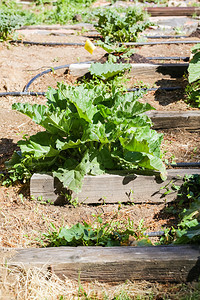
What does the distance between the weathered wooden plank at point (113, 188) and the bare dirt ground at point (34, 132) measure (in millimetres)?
65

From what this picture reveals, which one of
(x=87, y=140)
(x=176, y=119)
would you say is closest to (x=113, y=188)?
(x=87, y=140)

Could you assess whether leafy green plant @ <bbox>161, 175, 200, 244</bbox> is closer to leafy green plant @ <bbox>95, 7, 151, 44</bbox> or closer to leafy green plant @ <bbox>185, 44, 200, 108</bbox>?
leafy green plant @ <bbox>185, 44, 200, 108</bbox>

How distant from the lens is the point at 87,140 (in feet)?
9.10

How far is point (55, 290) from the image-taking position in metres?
2.04

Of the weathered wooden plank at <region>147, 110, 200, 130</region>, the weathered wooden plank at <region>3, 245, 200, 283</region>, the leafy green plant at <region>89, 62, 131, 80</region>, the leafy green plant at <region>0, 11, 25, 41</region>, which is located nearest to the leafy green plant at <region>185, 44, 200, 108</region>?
the weathered wooden plank at <region>147, 110, 200, 130</region>

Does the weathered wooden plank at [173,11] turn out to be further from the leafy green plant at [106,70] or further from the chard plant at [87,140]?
the chard plant at [87,140]

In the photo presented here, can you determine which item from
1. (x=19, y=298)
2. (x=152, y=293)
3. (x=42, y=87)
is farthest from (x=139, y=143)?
(x=42, y=87)

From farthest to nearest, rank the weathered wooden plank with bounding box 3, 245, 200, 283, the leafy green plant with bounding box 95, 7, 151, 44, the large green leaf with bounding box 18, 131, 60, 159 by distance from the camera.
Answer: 1. the leafy green plant with bounding box 95, 7, 151, 44
2. the large green leaf with bounding box 18, 131, 60, 159
3. the weathered wooden plank with bounding box 3, 245, 200, 283

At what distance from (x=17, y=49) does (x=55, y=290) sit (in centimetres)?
516

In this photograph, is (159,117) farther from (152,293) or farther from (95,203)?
(152,293)

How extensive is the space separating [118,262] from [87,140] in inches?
40.7

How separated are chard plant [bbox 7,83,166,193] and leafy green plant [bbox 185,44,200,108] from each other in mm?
1198

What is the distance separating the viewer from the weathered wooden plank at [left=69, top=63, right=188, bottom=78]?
5020 millimetres

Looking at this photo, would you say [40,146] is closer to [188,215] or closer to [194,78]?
[188,215]
